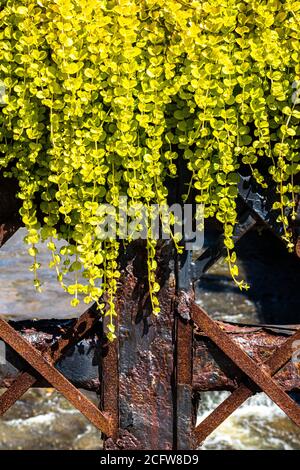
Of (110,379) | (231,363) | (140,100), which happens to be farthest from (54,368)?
(140,100)

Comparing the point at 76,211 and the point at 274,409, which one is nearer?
the point at 76,211

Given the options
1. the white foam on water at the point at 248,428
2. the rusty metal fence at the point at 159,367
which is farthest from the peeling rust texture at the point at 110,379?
the white foam on water at the point at 248,428

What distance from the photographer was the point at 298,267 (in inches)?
348

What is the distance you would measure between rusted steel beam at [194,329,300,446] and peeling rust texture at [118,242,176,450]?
0.35ft

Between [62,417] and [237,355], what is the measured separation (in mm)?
4510

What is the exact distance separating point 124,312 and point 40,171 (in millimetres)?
528

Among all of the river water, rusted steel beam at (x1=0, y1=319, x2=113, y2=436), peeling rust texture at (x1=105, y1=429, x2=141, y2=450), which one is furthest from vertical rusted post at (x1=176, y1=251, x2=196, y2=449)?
the river water

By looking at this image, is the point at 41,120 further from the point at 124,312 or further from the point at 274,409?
the point at 274,409

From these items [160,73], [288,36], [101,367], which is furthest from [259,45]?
Result: [101,367]

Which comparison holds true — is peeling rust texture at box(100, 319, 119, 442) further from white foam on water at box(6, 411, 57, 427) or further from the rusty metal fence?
white foam on water at box(6, 411, 57, 427)

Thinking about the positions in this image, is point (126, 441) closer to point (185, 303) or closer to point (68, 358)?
point (68, 358)

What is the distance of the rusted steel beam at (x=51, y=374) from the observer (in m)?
2.62

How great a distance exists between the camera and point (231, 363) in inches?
104

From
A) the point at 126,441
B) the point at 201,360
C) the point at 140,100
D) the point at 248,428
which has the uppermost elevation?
the point at 140,100
